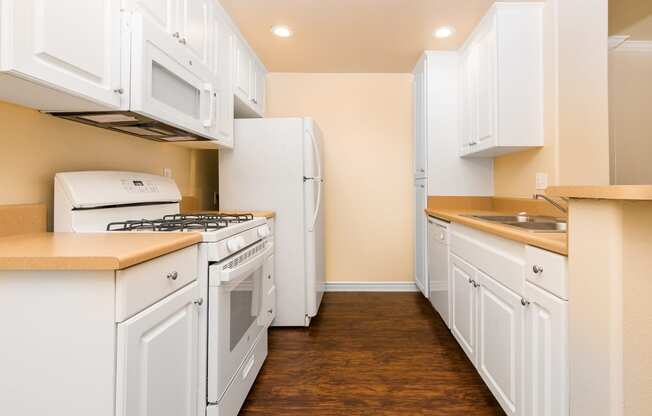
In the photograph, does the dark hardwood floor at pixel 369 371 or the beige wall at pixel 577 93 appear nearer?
the dark hardwood floor at pixel 369 371

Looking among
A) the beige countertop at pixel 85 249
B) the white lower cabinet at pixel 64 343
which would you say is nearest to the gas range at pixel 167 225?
the beige countertop at pixel 85 249

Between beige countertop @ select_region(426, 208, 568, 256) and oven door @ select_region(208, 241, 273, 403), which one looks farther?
oven door @ select_region(208, 241, 273, 403)

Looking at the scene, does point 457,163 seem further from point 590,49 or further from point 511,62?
point 590,49

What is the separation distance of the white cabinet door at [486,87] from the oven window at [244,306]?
5.77ft

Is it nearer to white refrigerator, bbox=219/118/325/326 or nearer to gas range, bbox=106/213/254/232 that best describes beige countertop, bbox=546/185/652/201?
gas range, bbox=106/213/254/232

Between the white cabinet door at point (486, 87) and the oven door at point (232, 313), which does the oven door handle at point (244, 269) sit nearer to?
the oven door at point (232, 313)

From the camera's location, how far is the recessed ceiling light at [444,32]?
2.63 metres

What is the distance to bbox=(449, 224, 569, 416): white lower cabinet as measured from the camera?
1.13m

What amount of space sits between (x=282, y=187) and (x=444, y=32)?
1746 mm

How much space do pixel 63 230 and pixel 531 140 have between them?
2551 mm

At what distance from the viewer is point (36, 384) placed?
859 mm

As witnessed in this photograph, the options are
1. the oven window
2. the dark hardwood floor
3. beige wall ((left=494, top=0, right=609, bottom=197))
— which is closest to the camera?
the oven window

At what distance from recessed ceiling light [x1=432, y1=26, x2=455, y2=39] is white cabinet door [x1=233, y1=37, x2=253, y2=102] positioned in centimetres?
150

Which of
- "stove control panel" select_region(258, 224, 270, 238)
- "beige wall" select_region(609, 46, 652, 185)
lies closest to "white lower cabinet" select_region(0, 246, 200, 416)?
Result: "stove control panel" select_region(258, 224, 270, 238)
